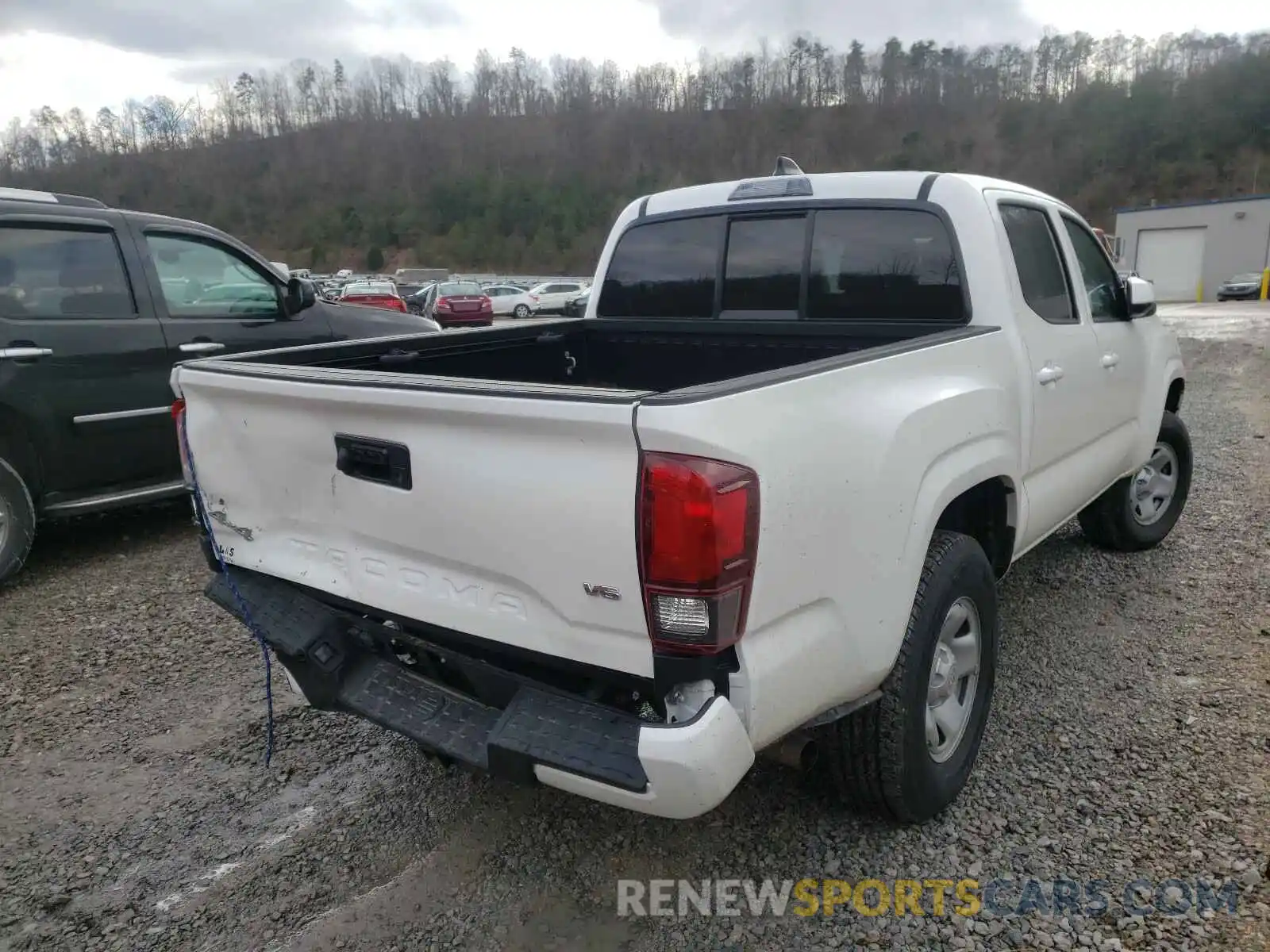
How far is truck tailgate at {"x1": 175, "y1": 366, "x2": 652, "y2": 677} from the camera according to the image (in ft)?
6.60

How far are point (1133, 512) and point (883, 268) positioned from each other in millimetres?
2517

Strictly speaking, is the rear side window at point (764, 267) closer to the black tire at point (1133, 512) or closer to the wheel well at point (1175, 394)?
the black tire at point (1133, 512)

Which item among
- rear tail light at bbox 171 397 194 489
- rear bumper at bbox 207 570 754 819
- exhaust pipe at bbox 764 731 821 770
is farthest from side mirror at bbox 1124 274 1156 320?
rear tail light at bbox 171 397 194 489

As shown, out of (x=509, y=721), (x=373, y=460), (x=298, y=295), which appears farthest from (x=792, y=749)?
(x=298, y=295)

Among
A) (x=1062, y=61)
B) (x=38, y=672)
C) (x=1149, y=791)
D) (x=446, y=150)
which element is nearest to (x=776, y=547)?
(x=1149, y=791)

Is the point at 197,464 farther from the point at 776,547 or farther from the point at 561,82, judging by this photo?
A: the point at 561,82

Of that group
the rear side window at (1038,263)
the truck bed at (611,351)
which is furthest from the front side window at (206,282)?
the rear side window at (1038,263)

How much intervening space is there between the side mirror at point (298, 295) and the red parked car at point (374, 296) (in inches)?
722

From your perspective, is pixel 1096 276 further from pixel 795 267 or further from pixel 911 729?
pixel 911 729

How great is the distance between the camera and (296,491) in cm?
269

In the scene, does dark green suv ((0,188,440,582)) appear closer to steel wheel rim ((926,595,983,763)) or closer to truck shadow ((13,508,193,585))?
truck shadow ((13,508,193,585))

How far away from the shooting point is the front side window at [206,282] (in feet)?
18.9

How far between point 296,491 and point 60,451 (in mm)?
3341

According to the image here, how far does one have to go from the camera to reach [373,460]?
243cm
